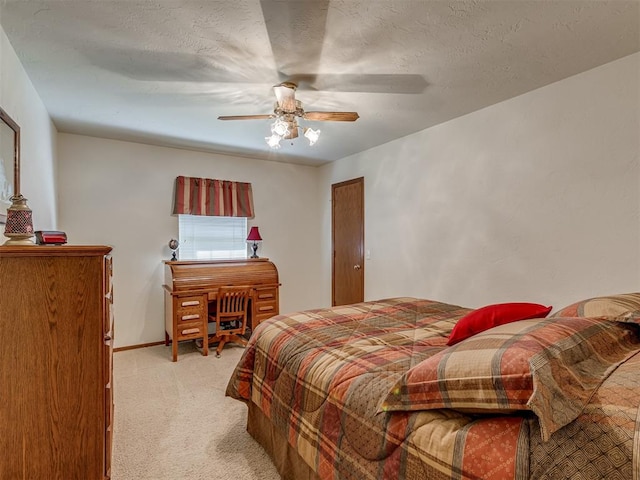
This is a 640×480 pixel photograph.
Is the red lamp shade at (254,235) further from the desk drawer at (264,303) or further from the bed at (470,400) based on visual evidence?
the bed at (470,400)

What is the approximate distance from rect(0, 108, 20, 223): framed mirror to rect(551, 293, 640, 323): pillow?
295 centimetres

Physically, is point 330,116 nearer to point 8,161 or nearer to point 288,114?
point 288,114

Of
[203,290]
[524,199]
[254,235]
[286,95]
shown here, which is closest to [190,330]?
[203,290]

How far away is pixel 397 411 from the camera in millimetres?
1210

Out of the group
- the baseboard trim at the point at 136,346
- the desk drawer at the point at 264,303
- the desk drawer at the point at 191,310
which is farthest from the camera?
the desk drawer at the point at 264,303

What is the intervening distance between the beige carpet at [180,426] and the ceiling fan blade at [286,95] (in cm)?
227

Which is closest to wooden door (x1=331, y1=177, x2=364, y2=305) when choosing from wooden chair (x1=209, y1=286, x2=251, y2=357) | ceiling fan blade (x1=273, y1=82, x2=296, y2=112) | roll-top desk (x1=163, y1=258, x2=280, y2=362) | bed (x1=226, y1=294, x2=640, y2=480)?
roll-top desk (x1=163, y1=258, x2=280, y2=362)

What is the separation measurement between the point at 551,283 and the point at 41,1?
11.7 feet

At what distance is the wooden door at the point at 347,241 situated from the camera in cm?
459

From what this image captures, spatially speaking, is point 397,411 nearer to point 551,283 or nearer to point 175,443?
point 175,443

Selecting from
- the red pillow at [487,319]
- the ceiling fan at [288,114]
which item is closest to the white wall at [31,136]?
the ceiling fan at [288,114]

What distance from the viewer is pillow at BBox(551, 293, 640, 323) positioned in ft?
4.85

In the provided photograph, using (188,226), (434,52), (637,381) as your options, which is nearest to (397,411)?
(637,381)

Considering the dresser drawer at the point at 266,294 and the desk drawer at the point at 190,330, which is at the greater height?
the dresser drawer at the point at 266,294
